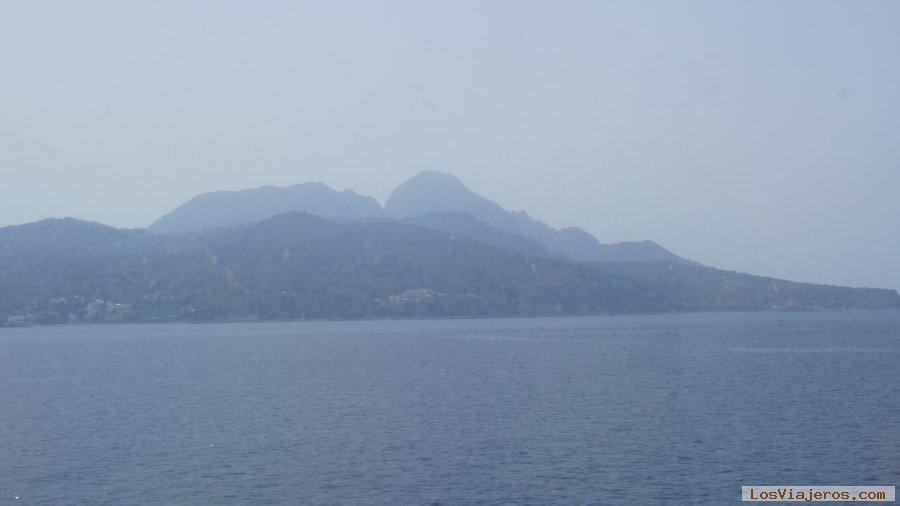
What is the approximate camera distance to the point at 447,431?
120 feet

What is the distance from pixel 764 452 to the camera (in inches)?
1232

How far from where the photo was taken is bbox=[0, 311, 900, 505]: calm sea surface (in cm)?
2692

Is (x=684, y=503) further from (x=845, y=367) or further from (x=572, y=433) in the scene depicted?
(x=845, y=367)

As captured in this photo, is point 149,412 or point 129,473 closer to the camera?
point 129,473

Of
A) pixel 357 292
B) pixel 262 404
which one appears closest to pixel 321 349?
pixel 262 404

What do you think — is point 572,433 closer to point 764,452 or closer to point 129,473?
point 764,452

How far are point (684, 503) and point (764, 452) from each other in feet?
26.8

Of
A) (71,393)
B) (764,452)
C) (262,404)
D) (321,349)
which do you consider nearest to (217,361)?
(321,349)

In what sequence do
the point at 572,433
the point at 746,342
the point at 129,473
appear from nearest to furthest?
the point at 129,473, the point at 572,433, the point at 746,342

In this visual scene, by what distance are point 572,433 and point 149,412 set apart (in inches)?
850

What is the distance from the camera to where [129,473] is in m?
29.5

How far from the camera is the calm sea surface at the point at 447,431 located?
1060 inches

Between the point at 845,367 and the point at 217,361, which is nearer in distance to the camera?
the point at 845,367

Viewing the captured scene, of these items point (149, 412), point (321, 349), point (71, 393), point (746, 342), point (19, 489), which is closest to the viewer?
point (19, 489)
